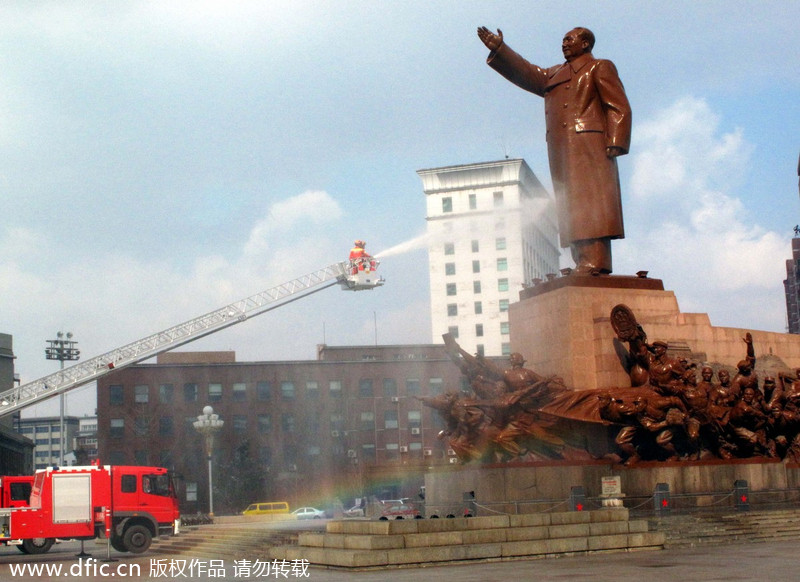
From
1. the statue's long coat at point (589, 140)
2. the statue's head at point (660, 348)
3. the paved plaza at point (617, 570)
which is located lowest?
the paved plaza at point (617, 570)

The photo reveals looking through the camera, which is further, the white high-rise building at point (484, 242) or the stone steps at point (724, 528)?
the white high-rise building at point (484, 242)

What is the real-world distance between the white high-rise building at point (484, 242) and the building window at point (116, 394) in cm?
2358

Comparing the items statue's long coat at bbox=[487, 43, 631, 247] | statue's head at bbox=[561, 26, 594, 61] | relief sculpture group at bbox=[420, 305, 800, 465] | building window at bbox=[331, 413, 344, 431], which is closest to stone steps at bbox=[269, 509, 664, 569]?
relief sculpture group at bbox=[420, 305, 800, 465]

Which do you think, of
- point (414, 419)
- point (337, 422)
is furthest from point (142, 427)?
point (414, 419)

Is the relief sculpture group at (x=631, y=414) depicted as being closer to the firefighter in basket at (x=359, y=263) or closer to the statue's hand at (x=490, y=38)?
the statue's hand at (x=490, y=38)

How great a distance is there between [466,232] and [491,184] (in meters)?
21.7

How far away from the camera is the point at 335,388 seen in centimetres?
7906

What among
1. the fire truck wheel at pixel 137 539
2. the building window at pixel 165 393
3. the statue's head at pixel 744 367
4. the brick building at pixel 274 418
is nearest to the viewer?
the statue's head at pixel 744 367

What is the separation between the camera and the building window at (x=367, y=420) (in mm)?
76250

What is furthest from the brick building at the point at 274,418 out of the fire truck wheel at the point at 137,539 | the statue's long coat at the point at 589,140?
the statue's long coat at the point at 589,140

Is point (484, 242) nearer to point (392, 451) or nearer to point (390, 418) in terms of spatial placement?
point (390, 418)

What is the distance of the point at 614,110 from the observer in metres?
27.9

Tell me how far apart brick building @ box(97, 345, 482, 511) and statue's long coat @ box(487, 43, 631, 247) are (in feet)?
149

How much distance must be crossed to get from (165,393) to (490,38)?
55.8 m
